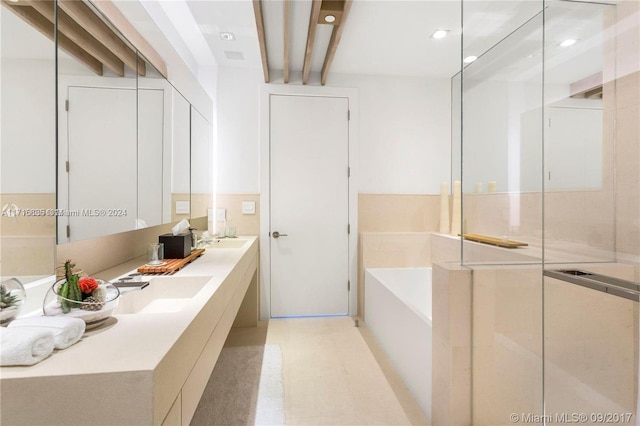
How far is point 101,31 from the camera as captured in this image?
135 cm

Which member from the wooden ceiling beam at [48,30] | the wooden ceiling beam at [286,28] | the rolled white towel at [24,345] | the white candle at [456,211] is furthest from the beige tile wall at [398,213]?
the rolled white towel at [24,345]

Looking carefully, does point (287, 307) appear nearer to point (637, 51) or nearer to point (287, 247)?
point (287, 247)

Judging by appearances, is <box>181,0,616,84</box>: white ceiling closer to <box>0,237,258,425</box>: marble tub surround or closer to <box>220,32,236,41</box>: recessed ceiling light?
<box>220,32,236,41</box>: recessed ceiling light

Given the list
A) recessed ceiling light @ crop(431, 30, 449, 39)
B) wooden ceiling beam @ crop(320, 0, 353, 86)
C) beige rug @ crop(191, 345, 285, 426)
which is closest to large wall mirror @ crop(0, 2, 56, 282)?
beige rug @ crop(191, 345, 285, 426)

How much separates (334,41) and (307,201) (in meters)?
1.45

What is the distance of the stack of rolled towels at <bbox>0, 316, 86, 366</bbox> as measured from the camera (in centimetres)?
73

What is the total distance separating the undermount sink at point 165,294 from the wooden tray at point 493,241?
54.4 inches

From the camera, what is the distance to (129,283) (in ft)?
4.70

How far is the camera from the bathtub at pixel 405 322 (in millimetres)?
1810

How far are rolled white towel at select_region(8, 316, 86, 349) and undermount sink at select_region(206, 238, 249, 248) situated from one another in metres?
1.75

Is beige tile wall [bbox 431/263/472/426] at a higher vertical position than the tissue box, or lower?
lower

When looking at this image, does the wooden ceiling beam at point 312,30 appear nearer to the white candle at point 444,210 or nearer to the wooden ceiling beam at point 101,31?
the wooden ceiling beam at point 101,31

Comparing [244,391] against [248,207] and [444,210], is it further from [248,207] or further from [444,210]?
[444,210]

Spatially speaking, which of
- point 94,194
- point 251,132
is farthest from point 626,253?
point 251,132
